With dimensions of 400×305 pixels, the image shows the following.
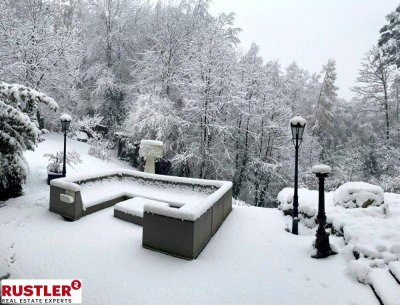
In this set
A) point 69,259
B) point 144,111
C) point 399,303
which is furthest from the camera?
point 144,111

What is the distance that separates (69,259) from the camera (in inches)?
243

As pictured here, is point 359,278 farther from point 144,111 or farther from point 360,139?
point 360,139

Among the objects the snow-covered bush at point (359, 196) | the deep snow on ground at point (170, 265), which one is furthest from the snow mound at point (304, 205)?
the deep snow on ground at point (170, 265)

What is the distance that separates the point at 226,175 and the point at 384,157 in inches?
437

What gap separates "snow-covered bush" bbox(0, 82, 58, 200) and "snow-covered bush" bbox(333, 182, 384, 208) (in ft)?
32.1

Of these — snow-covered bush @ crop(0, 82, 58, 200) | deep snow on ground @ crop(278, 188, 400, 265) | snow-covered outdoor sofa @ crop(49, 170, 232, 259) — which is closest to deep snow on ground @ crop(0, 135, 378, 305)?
snow-covered outdoor sofa @ crop(49, 170, 232, 259)

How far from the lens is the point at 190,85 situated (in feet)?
57.7

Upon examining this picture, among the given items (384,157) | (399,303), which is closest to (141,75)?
(384,157)

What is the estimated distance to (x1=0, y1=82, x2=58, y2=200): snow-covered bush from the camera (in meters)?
8.17

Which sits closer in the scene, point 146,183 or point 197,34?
point 146,183

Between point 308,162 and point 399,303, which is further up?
point 308,162

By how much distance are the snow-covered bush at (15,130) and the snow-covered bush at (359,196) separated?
9.78 metres

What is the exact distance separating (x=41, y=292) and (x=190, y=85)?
1442cm

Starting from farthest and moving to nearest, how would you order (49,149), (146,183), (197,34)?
(197,34)
(49,149)
(146,183)
